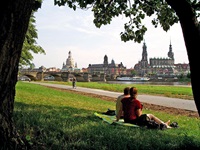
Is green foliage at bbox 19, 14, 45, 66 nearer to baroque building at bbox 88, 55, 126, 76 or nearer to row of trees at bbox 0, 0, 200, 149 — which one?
row of trees at bbox 0, 0, 200, 149

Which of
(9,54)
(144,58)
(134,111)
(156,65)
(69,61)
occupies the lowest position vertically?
(134,111)

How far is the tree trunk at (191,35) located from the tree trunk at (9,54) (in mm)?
1977

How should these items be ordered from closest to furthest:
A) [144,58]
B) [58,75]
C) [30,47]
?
1. [30,47]
2. [58,75]
3. [144,58]

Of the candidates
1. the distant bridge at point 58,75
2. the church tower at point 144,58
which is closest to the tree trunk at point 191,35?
the distant bridge at point 58,75

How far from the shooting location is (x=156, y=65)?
7357 inches

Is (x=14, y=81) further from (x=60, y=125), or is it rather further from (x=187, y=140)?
(x=187, y=140)

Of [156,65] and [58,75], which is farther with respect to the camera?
[156,65]

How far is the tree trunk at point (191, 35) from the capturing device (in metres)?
3.23

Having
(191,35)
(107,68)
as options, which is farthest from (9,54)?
(107,68)

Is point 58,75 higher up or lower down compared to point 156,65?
lower down

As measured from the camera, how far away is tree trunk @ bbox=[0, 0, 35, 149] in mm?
Result: 2537

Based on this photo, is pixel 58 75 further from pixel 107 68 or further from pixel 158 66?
pixel 158 66

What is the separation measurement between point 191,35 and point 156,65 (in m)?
189

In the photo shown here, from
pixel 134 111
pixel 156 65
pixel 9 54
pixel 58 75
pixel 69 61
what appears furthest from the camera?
pixel 156 65
